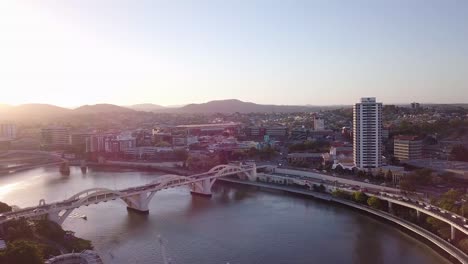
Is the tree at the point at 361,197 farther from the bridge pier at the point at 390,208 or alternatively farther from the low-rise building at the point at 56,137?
the low-rise building at the point at 56,137

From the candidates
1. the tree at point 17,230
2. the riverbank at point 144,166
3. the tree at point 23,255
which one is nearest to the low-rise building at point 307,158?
the riverbank at point 144,166

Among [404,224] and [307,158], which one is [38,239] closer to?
[404,224]

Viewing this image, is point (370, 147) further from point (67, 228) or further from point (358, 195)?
point (67, 228)

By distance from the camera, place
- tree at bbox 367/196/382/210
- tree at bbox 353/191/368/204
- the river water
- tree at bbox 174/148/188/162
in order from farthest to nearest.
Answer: tree at bbox 174/148/188/162
tree at bbox 353/191/368/204
tree at bbox 367/196/382/210
the river water

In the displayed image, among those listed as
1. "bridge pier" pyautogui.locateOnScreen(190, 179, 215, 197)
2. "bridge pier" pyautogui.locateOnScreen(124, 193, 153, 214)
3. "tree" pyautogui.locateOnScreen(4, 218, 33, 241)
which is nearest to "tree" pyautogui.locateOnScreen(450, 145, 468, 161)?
"bridge pier" pyautogui.locateOnScreen(190, 179, 215, 197)

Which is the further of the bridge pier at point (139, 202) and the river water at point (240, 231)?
the bridge pier at point (139, 202)

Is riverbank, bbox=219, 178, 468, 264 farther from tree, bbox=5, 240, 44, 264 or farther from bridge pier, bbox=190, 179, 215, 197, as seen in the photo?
tree, bbox=5, 240, 44, 264

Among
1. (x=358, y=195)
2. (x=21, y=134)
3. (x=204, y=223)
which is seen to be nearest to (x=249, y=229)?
(x=204, y=223)
